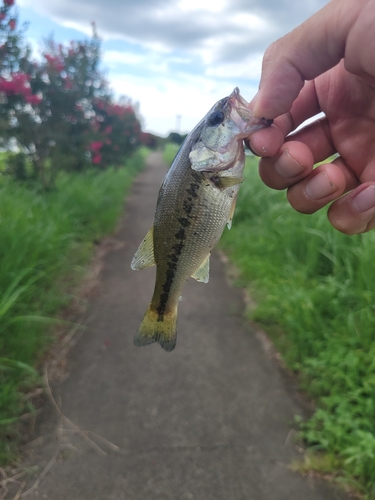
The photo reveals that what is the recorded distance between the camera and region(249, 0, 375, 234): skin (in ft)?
4.75

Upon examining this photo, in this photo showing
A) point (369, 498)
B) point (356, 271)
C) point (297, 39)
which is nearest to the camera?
point (297, 39)

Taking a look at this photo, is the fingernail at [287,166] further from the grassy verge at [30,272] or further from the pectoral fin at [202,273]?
the grassy verge at [30,272]

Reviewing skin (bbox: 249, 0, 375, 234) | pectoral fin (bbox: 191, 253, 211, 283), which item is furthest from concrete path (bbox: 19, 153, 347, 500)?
skin (bbox: 249, 0, 375, 234)

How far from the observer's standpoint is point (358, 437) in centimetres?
258

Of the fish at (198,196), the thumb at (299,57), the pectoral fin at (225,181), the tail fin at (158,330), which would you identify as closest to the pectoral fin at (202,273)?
the fish at (198,196)

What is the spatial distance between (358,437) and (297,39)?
245 cm

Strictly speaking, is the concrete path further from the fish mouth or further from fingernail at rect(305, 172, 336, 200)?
the fish mouth

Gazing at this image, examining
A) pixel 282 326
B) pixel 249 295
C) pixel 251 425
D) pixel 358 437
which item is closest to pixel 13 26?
pixel 249 295

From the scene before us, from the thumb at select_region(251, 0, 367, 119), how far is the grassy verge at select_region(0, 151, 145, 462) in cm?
230

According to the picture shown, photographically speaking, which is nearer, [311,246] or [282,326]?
[282,326]

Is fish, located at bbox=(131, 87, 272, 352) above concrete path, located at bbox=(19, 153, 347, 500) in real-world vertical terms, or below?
above

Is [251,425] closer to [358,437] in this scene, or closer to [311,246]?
[358,437]

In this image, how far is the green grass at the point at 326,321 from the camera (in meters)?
2.65

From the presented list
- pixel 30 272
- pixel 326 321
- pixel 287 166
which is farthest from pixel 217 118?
pixel 30 272
